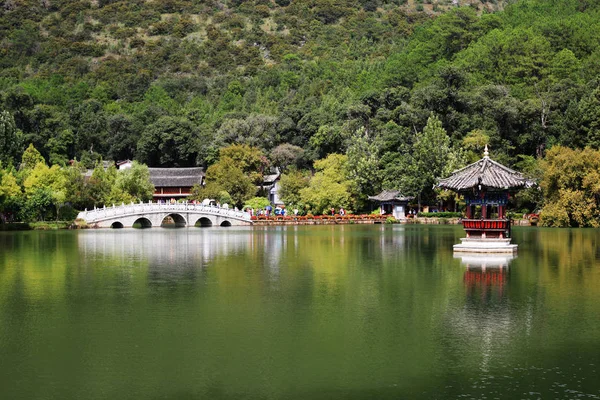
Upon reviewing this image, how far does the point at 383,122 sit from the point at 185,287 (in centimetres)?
5368

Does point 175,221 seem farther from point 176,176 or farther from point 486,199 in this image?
point 486,199

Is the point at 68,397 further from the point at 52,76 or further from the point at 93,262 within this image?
the point at 52,76

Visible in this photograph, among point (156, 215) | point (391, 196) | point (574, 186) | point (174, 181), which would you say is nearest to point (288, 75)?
point (174, 181)

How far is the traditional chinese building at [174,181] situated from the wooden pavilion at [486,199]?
5074 cm

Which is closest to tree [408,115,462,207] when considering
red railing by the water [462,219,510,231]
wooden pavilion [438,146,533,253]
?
wooden pavilion [438,146,533,253]

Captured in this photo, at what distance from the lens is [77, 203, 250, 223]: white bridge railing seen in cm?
6219

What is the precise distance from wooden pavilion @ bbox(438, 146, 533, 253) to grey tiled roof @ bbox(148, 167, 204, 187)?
50.5 meters

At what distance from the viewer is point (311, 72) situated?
114 metres

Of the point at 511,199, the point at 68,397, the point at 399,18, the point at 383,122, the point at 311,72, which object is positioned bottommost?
the point at 68,397

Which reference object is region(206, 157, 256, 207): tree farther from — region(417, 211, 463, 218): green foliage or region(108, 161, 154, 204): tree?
region(417, 211, 463, 218): green foliage

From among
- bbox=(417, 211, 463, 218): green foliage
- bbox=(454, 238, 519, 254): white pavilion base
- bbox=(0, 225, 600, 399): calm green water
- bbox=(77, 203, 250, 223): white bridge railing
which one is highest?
bbox=(77, 203, 250, 223): white bridge railing

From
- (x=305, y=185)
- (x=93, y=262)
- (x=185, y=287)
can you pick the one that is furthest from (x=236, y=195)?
(x=185, y=287)

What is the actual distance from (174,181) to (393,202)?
1055 inches

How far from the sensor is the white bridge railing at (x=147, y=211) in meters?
62.2
